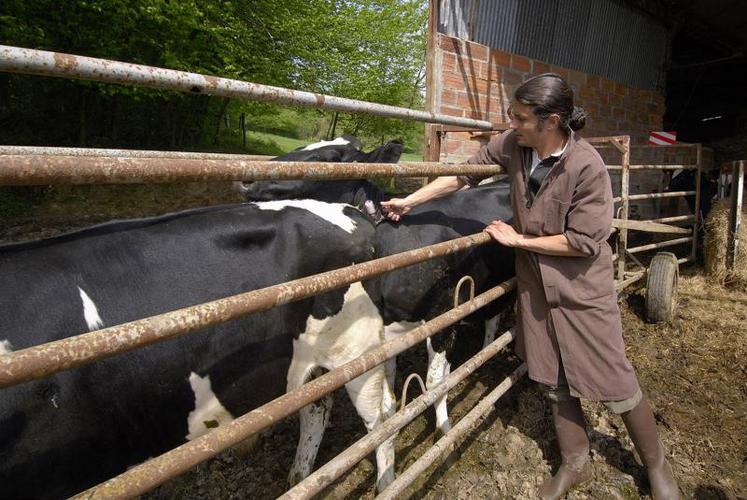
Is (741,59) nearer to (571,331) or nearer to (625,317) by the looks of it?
(625,317)

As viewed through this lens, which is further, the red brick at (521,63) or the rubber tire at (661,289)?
the red brick at (521,63)

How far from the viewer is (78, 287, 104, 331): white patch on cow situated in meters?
1.36

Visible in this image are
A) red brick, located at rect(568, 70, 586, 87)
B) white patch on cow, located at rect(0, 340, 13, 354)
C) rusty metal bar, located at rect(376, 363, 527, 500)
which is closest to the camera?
white patch on cow, located at rect(0, 340, 13, 354)

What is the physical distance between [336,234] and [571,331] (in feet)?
3.97

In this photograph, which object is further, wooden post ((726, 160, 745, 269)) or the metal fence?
wooden post ((726, 160, 745, 269))

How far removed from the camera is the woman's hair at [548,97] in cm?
192

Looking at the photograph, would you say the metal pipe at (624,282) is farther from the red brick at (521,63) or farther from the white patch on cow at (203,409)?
the white patch on cow at (203,409)

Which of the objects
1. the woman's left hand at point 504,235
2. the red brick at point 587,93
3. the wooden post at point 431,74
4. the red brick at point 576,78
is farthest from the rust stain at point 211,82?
the red brick at point 587,93

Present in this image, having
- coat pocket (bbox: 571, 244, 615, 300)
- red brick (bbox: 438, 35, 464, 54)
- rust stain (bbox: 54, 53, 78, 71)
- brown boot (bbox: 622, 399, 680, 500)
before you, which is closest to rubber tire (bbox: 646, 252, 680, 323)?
brown boot (bbox: 622, 399, 680, 500)

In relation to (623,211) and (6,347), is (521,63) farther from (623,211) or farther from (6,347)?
(6,347)

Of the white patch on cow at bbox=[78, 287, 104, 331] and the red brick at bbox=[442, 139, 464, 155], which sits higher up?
the red brick at bbox=[442, 139, 464, 155]

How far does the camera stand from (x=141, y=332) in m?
0.93

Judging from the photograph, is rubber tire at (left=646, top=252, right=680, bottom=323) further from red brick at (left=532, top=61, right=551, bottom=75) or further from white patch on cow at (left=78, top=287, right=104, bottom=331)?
white patch on cow at (left=78, top=287, right=104, bottom=331)

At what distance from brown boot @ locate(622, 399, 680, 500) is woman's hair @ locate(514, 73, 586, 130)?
60.1 inches
